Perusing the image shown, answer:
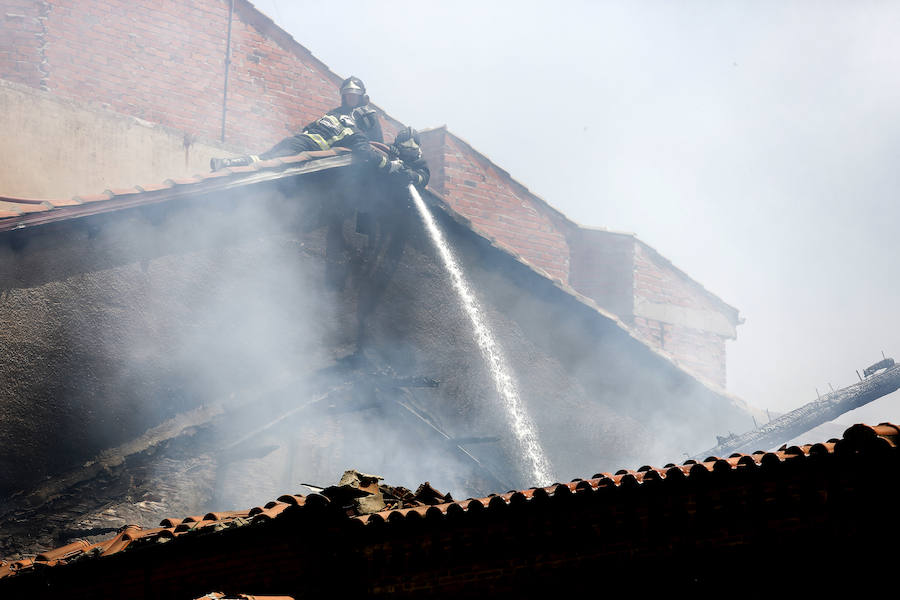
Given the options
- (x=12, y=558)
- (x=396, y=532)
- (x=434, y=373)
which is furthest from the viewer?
(x=434, y=373)

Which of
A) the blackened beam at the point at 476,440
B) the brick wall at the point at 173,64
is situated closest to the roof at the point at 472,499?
the blackened beam at the point at 476,440

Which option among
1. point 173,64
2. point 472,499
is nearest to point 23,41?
point 173,64

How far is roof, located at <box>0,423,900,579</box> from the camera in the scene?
522 cm

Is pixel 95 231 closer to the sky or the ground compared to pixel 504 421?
closer to the sky

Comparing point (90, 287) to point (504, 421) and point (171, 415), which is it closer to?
point (171, 415)

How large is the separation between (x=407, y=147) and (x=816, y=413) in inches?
255

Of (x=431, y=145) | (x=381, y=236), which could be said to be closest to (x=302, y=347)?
(x=381, y=236)

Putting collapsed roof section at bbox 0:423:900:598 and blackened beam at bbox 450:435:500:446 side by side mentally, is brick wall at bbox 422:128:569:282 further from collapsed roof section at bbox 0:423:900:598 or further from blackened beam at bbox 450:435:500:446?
collapsed roof section at bbox 0:423:900:598

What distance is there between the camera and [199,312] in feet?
32.6

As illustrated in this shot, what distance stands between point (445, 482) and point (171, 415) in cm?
356

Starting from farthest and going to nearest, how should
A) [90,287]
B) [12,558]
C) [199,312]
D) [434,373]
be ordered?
[434,373]
[199,312]
[90,287]
[12,558]

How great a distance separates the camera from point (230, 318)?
10141mm

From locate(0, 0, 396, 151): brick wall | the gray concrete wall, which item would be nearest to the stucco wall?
locate(0, 0, 396, 151): brick wall

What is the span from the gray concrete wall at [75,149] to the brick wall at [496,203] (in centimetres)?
491
